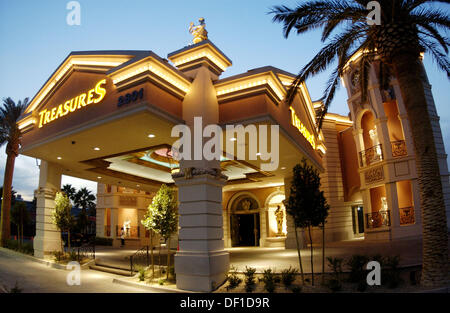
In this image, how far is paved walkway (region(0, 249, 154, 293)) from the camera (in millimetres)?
10859

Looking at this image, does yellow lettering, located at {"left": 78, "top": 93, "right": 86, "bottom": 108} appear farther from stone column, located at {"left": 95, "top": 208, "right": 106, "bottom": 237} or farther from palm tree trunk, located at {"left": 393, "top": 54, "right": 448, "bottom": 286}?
stone column, located at {"left": 95, "top": 208, "right": 106, "bottom": 237}

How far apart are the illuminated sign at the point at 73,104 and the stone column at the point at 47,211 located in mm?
3907

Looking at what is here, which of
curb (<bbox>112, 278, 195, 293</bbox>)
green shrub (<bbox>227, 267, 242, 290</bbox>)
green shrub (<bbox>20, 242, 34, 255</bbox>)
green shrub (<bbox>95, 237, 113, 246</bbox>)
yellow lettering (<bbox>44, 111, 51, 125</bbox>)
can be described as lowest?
green shrub (<bbox>95, 237, 113, 246</bbox>)

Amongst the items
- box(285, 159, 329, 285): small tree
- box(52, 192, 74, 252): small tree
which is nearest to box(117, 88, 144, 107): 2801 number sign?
box(285, 159, 329, 285): small tree

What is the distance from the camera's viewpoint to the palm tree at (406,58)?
926 cm

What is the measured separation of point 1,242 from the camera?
23.5 metres

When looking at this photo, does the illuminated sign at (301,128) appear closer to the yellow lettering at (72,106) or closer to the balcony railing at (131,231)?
the yellow lettering at (72,106)

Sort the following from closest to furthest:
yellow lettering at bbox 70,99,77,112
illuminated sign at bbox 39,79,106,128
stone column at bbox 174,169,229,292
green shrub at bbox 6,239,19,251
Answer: stone column at bbox 174,169,229,292 → illuminated sign at bbox 39,79,106,128 → yellow lettering at bbox 70,99,77,112 → green shrub at bbox 6,239,19,251

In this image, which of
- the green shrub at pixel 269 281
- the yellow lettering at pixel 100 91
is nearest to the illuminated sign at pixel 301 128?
the green shrub at pixel 269 281

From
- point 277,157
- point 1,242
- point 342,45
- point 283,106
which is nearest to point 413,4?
point 342,45

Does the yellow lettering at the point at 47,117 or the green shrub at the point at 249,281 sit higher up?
the yellow lettering at the point at 47,117

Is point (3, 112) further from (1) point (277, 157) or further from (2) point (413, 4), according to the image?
(2) point (413, 4)
